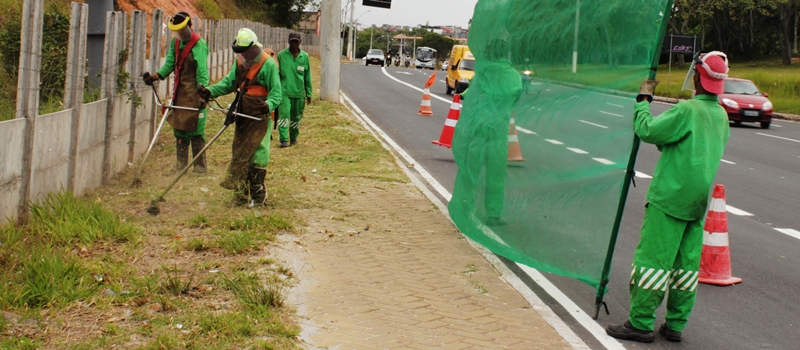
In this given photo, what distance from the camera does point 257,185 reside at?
8.47m

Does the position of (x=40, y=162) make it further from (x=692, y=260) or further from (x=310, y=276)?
(x=692, y=260)

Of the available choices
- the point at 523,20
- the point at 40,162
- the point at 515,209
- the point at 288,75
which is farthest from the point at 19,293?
the point at 288,75

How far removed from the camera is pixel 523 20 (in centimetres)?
674

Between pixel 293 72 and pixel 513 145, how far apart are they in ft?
22.7

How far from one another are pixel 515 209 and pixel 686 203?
5.96 ft

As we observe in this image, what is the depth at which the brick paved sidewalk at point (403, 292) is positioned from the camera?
510 centimetres

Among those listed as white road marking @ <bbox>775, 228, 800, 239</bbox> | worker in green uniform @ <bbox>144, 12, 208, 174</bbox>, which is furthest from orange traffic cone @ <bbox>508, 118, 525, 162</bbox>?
worker in green uniform @ <bbox>144, 12, 208, 174</bbox>

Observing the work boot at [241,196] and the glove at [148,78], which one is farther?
Answer: the glove at [148,78]

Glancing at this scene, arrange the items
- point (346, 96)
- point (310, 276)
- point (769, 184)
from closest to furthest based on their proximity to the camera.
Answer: point (310, 276), point (769, 184), point (346, 96)

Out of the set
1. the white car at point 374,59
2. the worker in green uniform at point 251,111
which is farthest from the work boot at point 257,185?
the white car at point 374,59

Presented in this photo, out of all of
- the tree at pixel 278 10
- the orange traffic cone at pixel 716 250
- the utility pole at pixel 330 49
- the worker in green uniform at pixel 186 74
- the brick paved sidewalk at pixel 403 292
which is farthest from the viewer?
the tree at pixel 278 10

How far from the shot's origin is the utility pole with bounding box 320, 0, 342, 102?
20.8m

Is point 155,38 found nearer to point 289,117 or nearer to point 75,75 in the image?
point 289,117

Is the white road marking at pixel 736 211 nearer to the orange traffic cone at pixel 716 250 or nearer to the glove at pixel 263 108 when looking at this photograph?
the orange traffic cone at pixel 716 250
